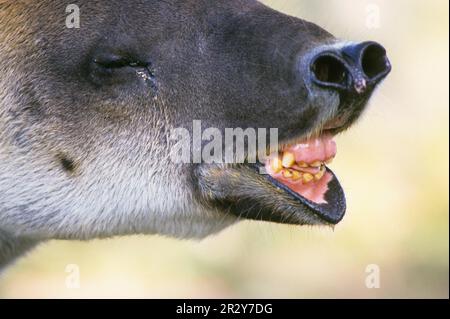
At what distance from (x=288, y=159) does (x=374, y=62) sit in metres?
0.65

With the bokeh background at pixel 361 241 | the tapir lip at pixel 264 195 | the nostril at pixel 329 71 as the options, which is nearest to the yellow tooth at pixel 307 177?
the tapir lip at pixel 264 195

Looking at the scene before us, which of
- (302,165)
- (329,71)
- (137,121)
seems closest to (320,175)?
(302,165)

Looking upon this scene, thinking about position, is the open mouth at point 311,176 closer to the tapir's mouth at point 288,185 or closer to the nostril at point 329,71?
the tapir's mouth at point 288,185

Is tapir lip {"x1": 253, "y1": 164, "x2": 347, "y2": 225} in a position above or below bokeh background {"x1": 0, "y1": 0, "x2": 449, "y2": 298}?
below

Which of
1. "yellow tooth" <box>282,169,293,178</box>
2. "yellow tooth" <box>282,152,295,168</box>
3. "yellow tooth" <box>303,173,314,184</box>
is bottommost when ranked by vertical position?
"yellow tooth" <box>303,173,314,184</box>

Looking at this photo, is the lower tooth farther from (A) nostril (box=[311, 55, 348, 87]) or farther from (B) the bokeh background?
(B) the bokeh background

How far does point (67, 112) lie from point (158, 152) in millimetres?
524

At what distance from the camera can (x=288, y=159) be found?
5.07m

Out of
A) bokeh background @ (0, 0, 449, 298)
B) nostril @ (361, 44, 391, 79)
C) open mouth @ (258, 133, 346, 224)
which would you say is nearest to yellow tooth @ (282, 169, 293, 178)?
open mouth @ (258, 133, 346, 224)

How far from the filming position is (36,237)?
550 centimetres

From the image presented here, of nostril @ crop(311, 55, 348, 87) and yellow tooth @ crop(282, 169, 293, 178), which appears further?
yellow tooth @ crop(282, 169, 293, 178)

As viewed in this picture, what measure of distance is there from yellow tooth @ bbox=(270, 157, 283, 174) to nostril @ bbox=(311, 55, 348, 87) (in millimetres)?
510

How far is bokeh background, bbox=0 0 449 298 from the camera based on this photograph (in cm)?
1142

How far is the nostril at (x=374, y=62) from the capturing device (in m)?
4.84
